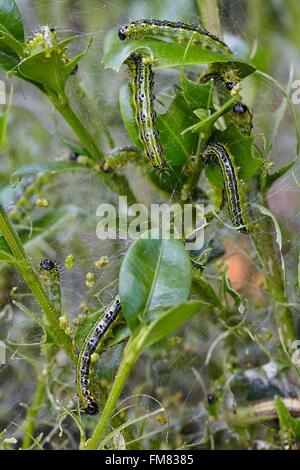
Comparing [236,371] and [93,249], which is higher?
[93,249]

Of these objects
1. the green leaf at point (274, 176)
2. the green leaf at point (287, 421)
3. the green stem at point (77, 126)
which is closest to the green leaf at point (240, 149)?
the green leaf at point (274, 176)

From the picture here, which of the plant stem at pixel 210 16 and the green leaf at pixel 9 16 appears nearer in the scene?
the green leaf at pixel 9 16

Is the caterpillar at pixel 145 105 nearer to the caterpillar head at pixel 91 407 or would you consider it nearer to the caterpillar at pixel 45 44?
the caterpillar at pixel 45 44

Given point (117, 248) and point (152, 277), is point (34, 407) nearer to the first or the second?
point (117, 248)
